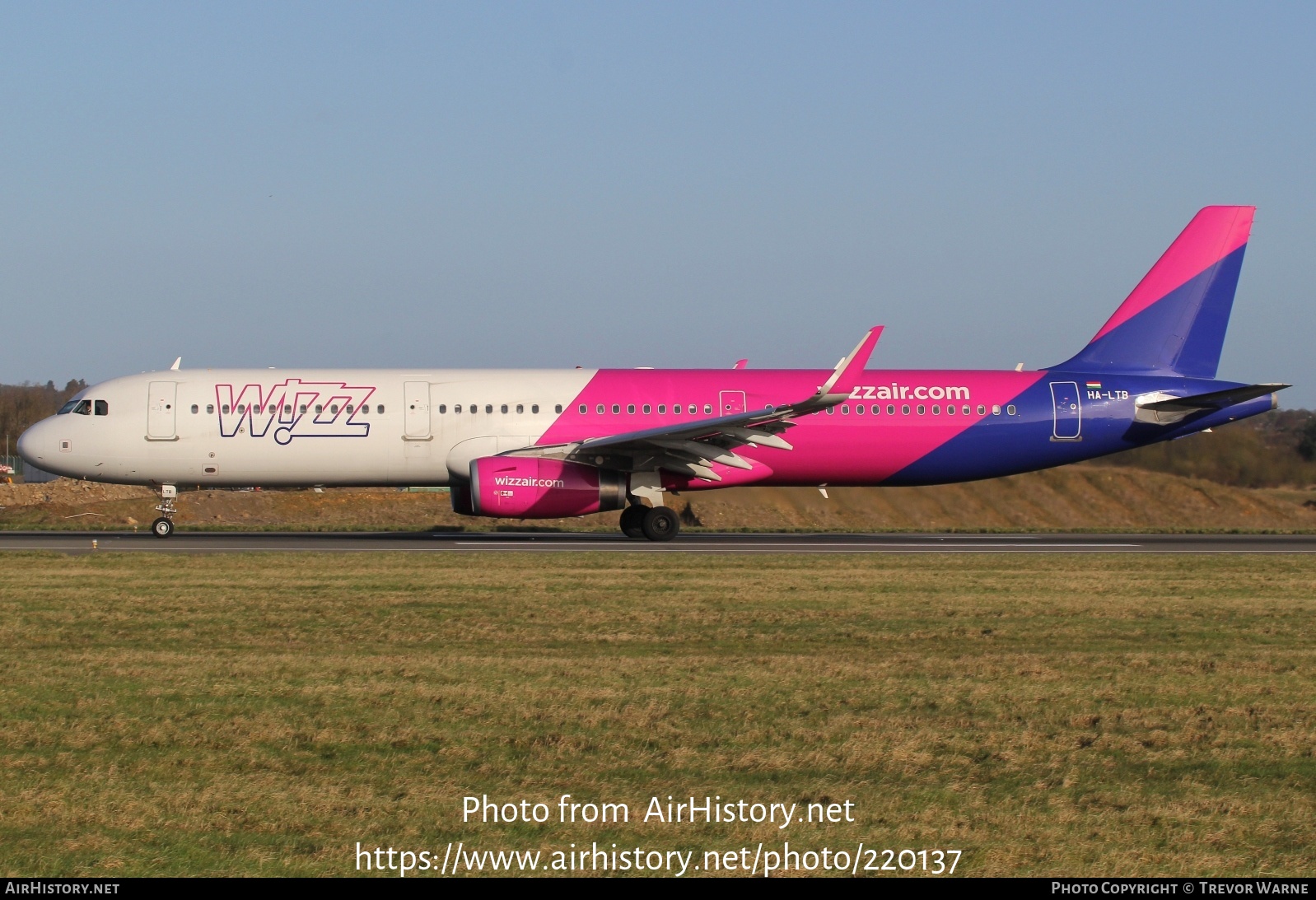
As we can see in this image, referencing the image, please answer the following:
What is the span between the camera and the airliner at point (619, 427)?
25469mm

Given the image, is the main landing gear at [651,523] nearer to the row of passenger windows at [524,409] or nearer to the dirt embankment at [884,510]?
the row of passenger windows at [524,409]

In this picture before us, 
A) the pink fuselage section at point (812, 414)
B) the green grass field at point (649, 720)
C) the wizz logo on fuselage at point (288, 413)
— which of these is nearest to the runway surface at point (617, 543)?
the pink fuselage section at point (812, 414)

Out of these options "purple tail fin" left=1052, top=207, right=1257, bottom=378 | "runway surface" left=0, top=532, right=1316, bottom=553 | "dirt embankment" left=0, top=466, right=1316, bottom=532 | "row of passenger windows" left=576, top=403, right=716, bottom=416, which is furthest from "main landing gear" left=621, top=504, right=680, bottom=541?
"purple tail fin" left=1052, top=207, right=1257, bottom=378

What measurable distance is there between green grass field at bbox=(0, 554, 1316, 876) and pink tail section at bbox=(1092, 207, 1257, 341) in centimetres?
1429

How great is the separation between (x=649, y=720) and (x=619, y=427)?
18.3 metres

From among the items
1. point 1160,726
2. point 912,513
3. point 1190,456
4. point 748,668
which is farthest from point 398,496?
point 1160,726

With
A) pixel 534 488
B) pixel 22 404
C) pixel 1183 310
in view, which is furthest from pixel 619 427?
pixel 22 404

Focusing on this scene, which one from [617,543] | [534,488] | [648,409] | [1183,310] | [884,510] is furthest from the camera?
[884,510]

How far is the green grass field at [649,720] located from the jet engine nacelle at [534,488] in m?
7.94

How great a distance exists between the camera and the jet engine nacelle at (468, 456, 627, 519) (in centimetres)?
2417

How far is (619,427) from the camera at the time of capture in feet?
87.6

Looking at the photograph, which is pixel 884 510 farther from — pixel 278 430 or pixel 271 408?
pixel 271 408

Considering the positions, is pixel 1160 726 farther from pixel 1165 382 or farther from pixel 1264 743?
pixel 1165 382

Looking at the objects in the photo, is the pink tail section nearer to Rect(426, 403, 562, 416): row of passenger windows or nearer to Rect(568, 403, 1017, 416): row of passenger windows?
Rect(568, 403, 1017, 416): row of passenger windows
